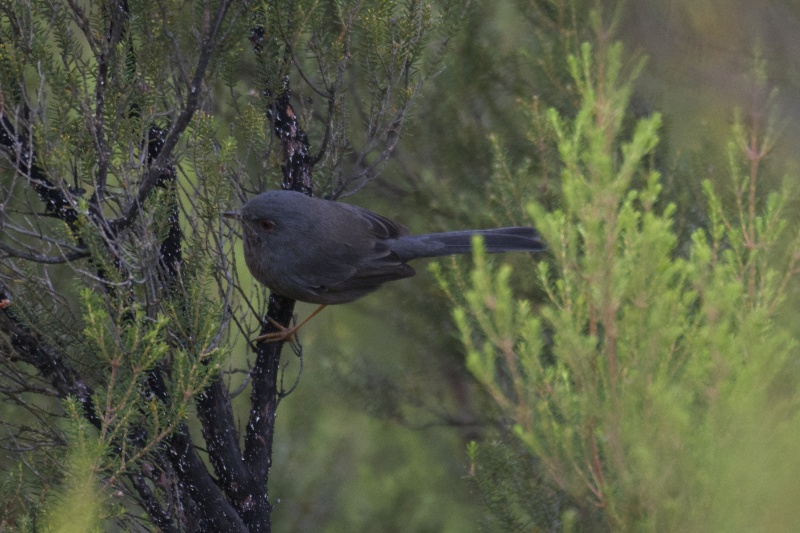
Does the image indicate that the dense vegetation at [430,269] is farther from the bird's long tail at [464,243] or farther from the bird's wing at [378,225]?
the bird's wing at [378,225]

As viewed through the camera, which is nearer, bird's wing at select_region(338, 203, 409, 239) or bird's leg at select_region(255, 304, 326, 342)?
bird's leg at select_region(255, 304, 326, 342)

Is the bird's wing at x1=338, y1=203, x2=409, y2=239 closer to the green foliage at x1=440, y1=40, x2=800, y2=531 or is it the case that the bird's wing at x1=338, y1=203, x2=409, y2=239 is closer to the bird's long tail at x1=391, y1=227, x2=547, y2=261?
the bird's long tail at x1=391, y1=227, x2=547, y2=261

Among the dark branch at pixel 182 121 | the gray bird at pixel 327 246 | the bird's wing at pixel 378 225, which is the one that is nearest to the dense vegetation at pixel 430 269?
the dark branch at pixel 182 121

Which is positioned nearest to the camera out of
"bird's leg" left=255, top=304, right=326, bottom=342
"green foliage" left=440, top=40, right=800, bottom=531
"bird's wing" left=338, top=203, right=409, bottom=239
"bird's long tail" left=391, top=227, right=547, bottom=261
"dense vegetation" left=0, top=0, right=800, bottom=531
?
"green foliage" left=440, top=40, right=800, bottom=531

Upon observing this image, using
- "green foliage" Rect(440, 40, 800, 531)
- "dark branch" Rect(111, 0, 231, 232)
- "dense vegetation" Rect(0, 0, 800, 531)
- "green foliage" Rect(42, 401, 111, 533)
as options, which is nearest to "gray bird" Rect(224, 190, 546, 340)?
"dense vegetation" Rect(0, 0, 800, 531)

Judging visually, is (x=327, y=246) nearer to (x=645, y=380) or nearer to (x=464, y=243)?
(x=464, y=243)

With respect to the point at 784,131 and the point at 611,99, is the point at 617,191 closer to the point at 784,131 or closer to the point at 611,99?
the point at 611,99

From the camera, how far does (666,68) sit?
555 centimetres

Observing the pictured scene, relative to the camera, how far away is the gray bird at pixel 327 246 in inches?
161

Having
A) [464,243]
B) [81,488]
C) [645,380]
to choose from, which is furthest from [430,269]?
[464,243]

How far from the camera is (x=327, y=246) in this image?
14.5ft

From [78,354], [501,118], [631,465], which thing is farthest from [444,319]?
[631,465]

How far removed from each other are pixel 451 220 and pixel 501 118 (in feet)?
2.86

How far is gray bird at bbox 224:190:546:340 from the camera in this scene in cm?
410
